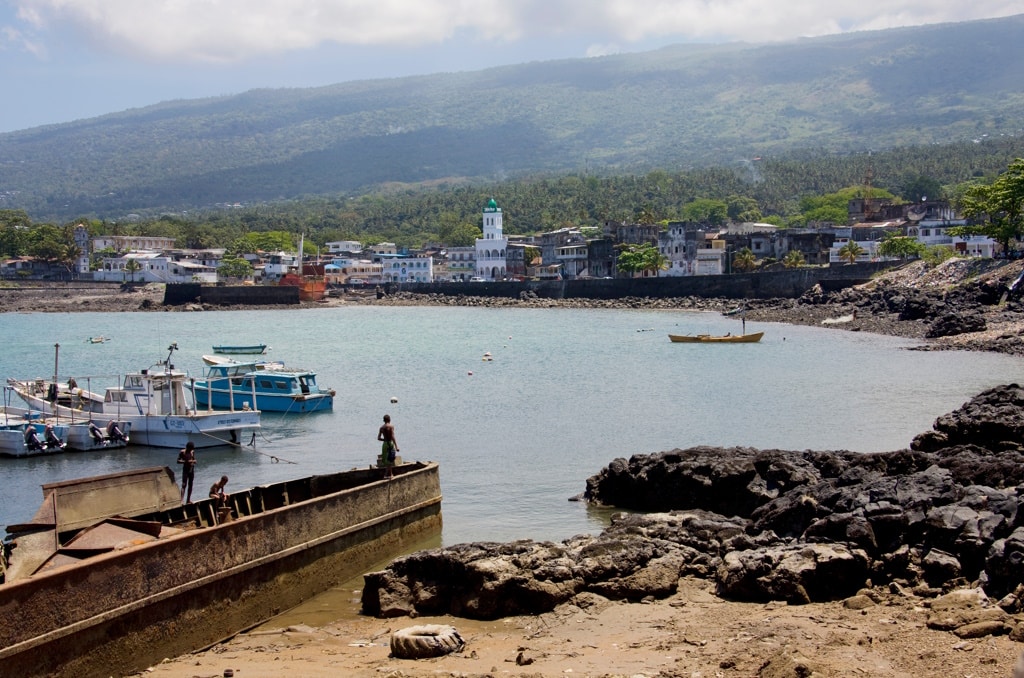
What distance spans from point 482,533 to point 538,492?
3385mm

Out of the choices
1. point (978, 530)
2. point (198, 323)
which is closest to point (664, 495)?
point (978, 530)

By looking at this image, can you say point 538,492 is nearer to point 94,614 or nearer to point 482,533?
point 482,533

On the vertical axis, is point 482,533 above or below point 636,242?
below

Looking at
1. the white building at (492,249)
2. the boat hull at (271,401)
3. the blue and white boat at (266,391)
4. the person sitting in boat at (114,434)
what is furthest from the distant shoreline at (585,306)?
the person sitting in boat at (114,434)

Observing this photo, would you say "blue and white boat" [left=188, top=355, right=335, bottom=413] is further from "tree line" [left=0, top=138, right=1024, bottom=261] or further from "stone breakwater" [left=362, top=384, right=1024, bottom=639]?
"tree line" [left=0, top=138, right=1024, bottom=261]

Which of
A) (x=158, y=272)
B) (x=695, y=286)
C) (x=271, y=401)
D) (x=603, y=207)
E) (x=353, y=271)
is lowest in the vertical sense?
(x=271, y=401)

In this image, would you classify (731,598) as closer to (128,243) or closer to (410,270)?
(410,270)

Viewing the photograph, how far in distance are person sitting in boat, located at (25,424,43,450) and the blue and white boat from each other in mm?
7388

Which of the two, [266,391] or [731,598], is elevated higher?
[731,598]

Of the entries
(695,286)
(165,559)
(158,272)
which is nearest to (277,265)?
(158,272)

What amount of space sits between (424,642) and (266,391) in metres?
24.5

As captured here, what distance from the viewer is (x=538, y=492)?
20484 millimetres

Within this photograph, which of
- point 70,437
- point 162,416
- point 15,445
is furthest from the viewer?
point 162,416

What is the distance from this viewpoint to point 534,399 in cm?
3541
